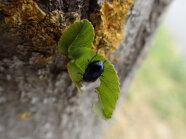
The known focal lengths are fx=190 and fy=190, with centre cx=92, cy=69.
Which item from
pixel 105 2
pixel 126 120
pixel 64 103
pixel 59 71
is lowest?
pixel 126 120

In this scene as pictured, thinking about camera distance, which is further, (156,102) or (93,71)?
(156,102)

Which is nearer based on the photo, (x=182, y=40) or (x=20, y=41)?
(x=20, y=41)

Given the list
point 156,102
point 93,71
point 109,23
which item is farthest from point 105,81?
point 156,102

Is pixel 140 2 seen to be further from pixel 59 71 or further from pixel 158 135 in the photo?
pixel 158 135

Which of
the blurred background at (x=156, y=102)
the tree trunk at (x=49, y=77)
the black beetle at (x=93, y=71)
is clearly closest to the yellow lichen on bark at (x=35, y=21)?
the tree trunk at (x=49, y=77)

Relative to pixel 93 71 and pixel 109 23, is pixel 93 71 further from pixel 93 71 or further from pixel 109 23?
pixel 109 23

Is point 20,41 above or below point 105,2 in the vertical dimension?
below

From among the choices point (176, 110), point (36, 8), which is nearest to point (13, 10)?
point (36, 8)

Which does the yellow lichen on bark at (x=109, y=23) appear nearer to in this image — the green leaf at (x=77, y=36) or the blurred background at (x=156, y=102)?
the green leaf at (x=77, y=36)

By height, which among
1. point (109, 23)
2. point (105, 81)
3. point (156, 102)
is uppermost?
point (109, 23)
